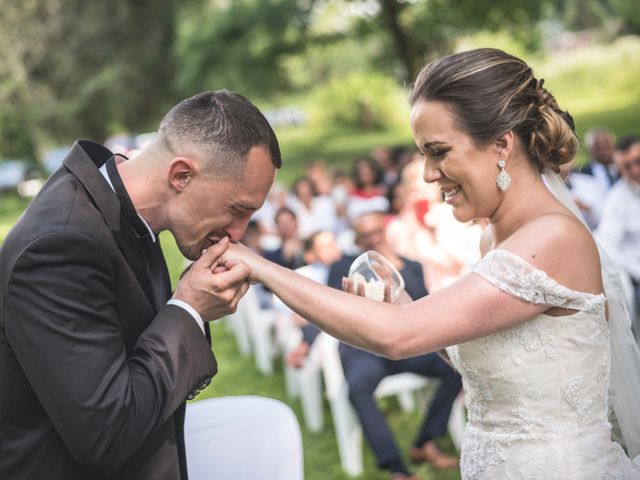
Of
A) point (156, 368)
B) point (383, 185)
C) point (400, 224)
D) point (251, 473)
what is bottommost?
point (383, 185)

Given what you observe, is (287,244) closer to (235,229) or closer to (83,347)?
(235,229)

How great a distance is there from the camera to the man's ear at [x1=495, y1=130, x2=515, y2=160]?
2355 millimetres

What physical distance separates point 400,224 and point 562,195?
15.7 ft

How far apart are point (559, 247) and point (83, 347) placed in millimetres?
1431

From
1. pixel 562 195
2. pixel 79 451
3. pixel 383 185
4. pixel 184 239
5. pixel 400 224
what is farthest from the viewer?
pixel 383 185

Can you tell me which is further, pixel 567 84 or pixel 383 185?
pixel 567 84

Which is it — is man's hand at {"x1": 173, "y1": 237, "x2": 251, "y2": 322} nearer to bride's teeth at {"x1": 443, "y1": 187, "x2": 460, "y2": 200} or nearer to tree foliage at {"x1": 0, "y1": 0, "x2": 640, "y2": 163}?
bride's teeth at {"x1": 443, "y1": 187, "x2": 460, "y2": 200}

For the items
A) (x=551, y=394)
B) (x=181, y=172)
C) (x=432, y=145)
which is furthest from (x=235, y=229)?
(x=551, y=394)

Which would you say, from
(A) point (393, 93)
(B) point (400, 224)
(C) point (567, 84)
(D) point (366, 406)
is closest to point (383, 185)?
(B) point (400, 224)

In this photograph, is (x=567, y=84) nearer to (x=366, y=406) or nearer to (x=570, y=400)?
(x=366, y=406)

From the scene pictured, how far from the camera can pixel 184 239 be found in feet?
7.72

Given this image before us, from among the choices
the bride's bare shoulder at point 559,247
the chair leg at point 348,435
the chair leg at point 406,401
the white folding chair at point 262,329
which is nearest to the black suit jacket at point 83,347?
the bride's bare shoulder at point 559,247

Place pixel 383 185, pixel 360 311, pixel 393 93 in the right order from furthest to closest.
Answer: pixel 393 93 < pixel 383 185 < pixel 360 311

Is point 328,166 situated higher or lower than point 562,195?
lower
